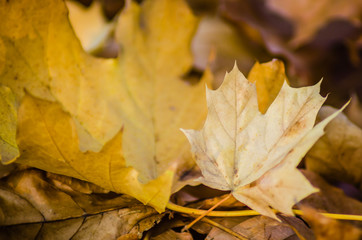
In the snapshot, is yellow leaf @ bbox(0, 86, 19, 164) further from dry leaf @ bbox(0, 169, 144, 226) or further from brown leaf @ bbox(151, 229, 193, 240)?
brown leaf @ bbox(151, 229, 193, 240)

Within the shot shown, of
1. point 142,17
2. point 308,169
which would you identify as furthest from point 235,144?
point 142,17

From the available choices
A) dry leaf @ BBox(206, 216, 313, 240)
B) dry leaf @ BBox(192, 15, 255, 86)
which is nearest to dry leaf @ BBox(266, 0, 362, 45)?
dry leaf @ BBox(192, 15, 255, 86)

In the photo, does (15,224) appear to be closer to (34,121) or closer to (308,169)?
(34,121)

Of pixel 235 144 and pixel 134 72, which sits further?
pixel 134 72

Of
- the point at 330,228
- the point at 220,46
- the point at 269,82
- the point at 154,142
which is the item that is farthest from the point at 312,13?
the point at 330,228

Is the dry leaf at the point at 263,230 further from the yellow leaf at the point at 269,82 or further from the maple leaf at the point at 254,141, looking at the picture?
the yellow leaf at the point at 269,82
